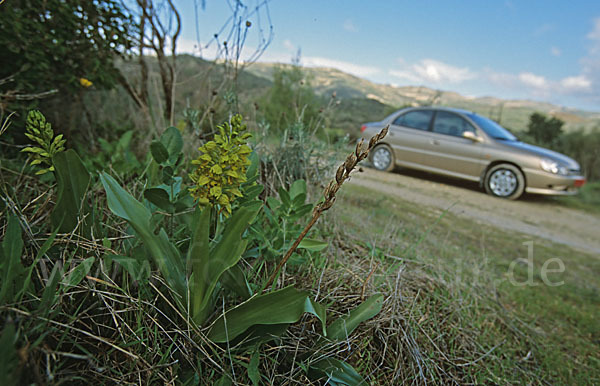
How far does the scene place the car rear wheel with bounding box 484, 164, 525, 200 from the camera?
712cm

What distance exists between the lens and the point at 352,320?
1.15m

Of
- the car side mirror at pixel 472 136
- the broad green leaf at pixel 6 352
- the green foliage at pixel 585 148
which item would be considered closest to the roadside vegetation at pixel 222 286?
the broad green leaf at pixel 6 352

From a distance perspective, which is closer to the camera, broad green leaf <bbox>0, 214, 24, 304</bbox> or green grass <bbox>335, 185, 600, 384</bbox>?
broad green leaf <bbox>0, 214, 24, 304</bbox>

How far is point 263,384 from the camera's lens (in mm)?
985

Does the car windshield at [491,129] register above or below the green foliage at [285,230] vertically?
above

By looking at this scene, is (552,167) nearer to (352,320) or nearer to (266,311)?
(352,320)

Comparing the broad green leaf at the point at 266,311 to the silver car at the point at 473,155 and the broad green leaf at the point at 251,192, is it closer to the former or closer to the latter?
the broad green leaf at the point at 251,192

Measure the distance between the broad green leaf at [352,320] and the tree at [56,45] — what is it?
2.12 meters

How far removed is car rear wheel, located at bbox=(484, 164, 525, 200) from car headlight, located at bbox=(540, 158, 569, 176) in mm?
424

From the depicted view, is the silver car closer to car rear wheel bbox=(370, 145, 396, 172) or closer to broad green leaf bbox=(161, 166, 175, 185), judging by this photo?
car rear wheel bbox=(370, 145, 396, 172)

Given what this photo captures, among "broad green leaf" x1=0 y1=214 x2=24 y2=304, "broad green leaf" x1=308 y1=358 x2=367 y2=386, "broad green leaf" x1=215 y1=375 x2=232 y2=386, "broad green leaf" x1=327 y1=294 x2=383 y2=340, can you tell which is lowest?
"broad green leaf" x1=308 y1=358 x2=367 y2=386

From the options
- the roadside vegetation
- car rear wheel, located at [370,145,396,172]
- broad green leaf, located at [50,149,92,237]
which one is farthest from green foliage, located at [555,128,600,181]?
broad green leaf, located at [50,149,92,237]

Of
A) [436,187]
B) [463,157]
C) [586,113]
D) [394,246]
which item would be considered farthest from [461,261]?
[586,113]

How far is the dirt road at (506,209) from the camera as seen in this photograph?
16.4 feet
